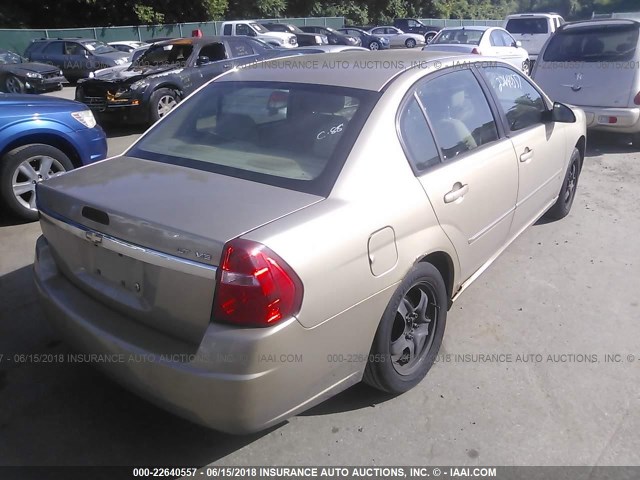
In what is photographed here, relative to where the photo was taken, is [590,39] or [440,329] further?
[590,39]

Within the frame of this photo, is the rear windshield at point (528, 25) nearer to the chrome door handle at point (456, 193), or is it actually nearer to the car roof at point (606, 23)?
the car roof at point (606, 23)

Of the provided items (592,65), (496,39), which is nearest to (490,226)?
(592,65)

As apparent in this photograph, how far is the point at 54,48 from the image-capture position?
19.2 metres

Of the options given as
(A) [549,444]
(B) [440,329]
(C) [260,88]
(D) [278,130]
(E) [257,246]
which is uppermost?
(C) [260,88]

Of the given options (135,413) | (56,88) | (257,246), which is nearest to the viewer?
(257,246)

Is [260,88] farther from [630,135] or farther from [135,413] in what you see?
[630,135]

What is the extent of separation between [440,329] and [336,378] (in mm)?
909

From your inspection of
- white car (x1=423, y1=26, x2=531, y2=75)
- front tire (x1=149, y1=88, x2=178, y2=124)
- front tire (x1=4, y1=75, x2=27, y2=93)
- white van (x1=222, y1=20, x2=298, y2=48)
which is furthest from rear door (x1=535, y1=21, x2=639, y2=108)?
front tire (x1=4, y1=75, x2=27, y2=93)

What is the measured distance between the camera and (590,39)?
8.11m

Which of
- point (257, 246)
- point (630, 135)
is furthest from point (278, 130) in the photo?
point (630, 135)

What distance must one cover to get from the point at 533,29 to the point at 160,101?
13321 mm

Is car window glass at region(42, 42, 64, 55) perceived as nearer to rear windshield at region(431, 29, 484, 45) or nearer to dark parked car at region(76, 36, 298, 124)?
dark parked car at region(76, 36, 298, 124)

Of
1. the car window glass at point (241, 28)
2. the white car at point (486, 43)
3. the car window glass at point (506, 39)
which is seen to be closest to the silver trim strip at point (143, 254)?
the white car at point (486, 43)

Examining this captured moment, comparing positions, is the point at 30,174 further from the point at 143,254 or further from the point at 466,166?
the point at 466,166
